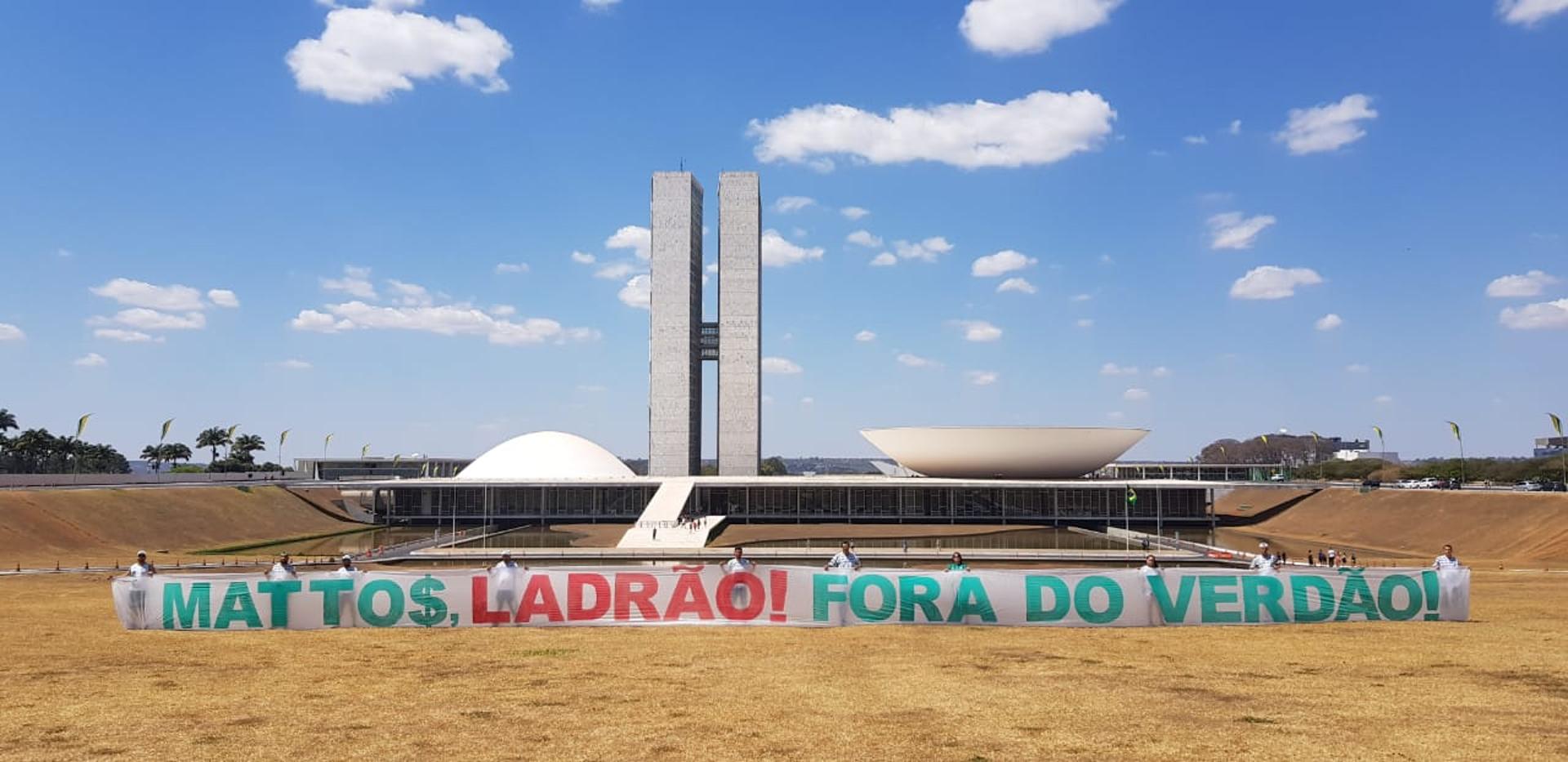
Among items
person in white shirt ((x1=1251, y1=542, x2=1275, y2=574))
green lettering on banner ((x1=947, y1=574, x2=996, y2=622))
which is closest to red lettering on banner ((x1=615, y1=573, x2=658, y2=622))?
green lettering on banner ((x1=947, y1=574, x2=996, y2=622))

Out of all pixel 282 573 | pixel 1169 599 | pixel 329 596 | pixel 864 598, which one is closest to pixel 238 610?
pixel 282 573

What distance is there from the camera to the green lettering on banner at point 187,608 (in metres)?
21.9

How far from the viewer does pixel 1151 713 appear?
43.5 feet

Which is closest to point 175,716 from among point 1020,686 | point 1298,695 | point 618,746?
point 618,746

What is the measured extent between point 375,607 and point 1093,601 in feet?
50.8

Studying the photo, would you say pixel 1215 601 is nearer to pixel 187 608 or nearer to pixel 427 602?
pixel 427 602

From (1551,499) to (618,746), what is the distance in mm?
78690

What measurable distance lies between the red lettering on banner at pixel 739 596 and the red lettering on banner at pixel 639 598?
1363mm

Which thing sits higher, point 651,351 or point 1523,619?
point 651,351

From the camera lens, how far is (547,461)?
333 ft

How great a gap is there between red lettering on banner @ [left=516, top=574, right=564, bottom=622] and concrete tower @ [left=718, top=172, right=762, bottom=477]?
87.0m

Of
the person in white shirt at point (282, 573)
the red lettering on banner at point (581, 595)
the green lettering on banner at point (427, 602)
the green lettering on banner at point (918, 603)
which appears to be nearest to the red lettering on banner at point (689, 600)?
the red lettering on banner at point (581, 595)

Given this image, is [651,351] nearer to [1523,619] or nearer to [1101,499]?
[1101,499]

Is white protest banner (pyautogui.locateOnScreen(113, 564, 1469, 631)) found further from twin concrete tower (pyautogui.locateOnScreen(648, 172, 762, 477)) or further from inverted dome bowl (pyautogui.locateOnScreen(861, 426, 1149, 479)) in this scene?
twin concrete tower (pyautogui.locateOnScreen(648, 172, 762, 477))
